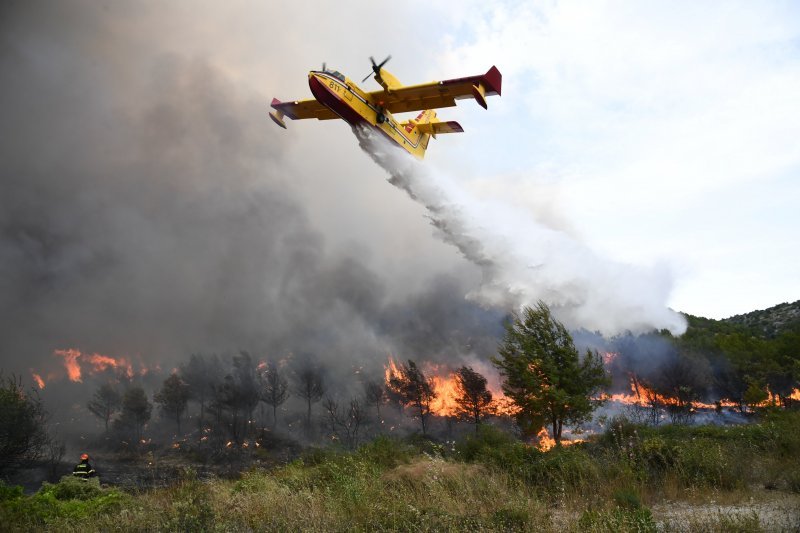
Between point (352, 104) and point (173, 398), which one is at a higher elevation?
point (352, 104)

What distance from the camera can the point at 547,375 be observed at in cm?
2759

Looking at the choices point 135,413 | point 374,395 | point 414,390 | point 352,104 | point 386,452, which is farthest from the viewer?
point 135,413

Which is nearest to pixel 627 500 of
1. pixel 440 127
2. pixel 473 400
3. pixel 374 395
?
pixel 440 127

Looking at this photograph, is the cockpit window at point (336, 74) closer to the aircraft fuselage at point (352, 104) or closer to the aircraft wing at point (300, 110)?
the aircraft fuselage at point (352, 104)

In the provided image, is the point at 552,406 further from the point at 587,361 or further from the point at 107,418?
the point at 107,418

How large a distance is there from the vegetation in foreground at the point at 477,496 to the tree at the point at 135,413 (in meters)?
98.2

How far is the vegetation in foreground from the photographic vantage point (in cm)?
830

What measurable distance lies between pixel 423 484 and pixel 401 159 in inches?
1059

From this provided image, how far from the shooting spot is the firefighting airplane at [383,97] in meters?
26.6

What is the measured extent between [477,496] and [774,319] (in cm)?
10554

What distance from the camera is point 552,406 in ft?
89.3

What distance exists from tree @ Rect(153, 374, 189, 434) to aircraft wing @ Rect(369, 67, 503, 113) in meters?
95.8

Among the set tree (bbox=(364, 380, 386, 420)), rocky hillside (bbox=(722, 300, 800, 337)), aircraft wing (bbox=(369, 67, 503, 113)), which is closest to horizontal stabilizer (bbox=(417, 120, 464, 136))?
aircraft wing (bbox=(369, 67, 503, 113))

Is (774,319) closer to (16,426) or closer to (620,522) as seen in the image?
(620,522)
